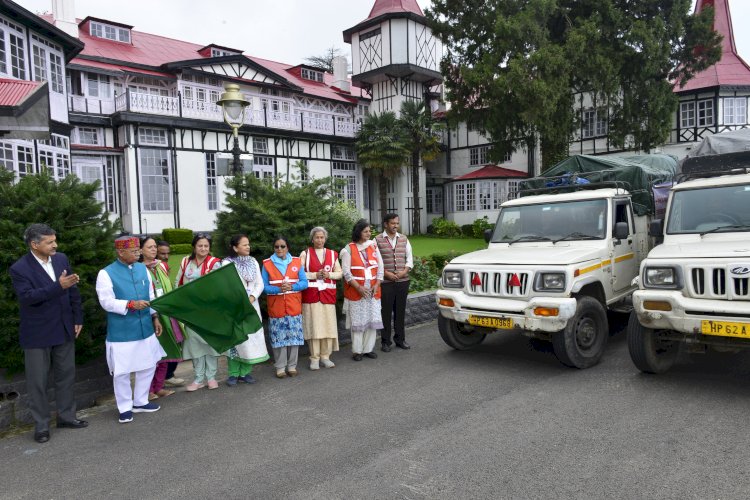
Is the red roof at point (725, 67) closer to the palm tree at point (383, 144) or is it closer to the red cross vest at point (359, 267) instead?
the palm tree at point (383, 144)

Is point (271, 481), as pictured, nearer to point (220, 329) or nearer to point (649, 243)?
point (220, 329)

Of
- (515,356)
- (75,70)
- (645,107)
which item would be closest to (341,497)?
(515,356)

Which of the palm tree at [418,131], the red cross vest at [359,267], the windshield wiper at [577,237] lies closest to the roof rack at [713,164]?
the windshield wiper at [577,237]

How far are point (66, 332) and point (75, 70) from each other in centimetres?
2062

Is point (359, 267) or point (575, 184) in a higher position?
point (575, 184)

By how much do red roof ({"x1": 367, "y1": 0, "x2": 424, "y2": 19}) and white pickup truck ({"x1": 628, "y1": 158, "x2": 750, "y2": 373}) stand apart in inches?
1028

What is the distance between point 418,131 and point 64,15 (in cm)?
1719

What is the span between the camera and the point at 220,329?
19.1 feet

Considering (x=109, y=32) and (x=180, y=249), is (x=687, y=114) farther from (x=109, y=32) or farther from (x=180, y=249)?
(x=109, y=32)

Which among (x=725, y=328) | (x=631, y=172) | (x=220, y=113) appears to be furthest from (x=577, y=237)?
(x=220, y=113)

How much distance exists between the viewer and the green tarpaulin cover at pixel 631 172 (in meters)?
8.62

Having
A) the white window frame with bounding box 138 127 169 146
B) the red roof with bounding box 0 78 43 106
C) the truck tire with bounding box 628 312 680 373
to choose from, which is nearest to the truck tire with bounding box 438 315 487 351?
the truck tire with bounding box 628 312 680 373

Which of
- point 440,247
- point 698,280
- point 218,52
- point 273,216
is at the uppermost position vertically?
point 218,52

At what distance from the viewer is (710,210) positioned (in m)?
6.54
